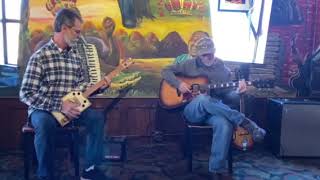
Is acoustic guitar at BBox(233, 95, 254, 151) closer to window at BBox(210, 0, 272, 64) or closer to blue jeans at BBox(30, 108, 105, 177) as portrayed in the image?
window at BBox(210, 0, 272, 64)

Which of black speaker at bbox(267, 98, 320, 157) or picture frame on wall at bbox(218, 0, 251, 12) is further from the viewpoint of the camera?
picture frame on wall at bbox(218, 0, 251, 12)

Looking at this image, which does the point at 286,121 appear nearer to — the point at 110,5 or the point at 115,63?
the point at 115,63

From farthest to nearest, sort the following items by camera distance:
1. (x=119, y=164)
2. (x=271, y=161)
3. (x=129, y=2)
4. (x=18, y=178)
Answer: (x=129, y=2), (x=271, y=161), (x=119, y=164), (x=18, y=178)

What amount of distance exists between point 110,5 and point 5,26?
1.12 meters

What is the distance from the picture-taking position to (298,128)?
3.88 m

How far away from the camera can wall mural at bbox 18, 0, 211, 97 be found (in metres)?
4.07

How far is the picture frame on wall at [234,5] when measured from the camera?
169 inches

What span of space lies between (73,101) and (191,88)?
1.18 m

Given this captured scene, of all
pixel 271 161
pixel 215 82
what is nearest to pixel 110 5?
pixel 215 82

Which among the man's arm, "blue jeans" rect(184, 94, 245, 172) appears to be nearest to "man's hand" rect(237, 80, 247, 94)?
"blue jeans" rect(184, 94, 245, 172)

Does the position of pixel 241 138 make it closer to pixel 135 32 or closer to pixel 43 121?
pixel 135 32

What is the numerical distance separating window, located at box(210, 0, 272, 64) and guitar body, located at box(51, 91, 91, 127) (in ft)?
5.97

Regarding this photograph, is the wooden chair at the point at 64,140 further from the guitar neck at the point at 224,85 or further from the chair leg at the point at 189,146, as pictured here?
the guitar neck at the point at 224,85

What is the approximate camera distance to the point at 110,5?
13.5 ft
